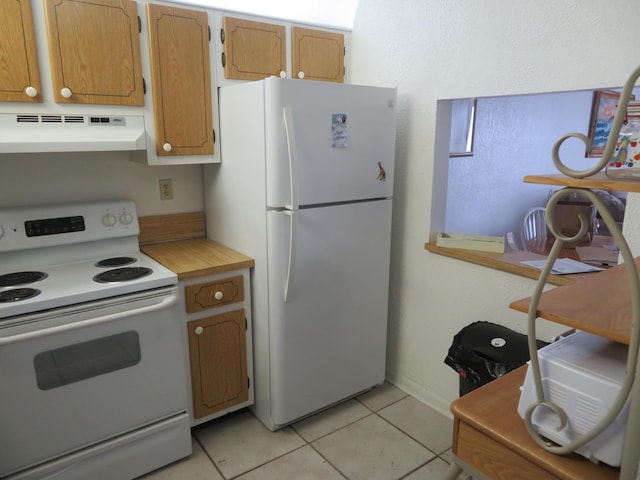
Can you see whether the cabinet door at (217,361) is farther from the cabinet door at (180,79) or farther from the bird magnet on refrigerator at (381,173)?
the bird magnet on refrigerator at (381,173)

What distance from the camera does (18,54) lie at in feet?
5.79

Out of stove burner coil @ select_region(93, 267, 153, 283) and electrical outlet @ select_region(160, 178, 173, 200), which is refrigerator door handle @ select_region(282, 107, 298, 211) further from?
electrical outlet @ select_region(160, 178, 173, 200)

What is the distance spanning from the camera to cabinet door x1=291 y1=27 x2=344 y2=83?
2469 millimetres

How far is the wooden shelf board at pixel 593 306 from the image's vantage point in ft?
3.03

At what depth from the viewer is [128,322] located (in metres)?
1.84

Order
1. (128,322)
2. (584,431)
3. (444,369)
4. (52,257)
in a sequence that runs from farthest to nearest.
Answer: (444,369) → (52,257) → (128,322) → (584,431)

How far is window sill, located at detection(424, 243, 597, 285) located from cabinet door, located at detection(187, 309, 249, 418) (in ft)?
3.51

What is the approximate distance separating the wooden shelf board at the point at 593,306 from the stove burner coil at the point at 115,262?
1750 millimetres

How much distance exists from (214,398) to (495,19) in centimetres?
214

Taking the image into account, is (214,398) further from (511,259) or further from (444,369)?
(511,259)

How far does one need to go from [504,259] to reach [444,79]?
89cm

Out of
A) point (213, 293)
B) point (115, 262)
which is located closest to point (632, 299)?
point (213, 293)

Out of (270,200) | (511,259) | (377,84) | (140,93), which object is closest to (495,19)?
(377,84)

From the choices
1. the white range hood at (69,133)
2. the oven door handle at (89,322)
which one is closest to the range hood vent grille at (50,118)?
the white range hood at (69,133)
